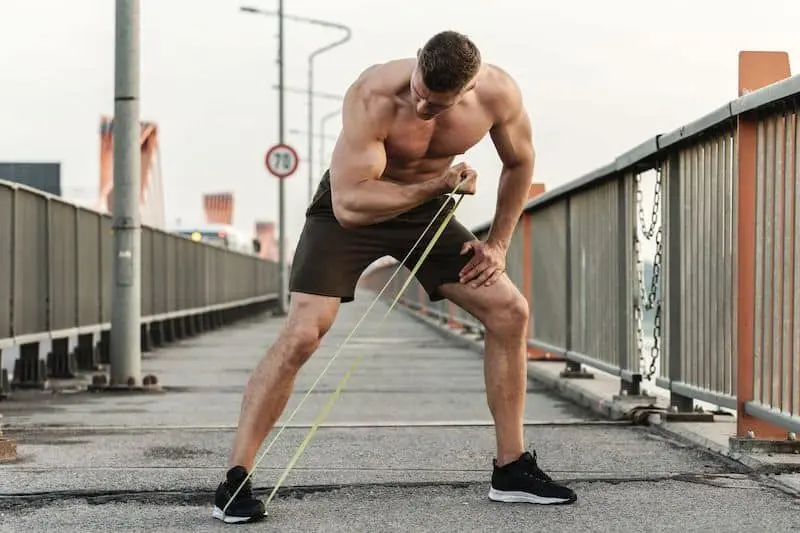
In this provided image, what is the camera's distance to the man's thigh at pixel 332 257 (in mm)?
4996

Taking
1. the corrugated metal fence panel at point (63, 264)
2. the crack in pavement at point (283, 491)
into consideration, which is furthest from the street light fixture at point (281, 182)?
the crack in pavement at point (283, 491)

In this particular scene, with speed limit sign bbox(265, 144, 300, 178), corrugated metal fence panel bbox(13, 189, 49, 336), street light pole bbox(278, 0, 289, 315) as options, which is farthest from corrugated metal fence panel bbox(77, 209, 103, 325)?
street light pole bbox(278, 0, 289, 315)

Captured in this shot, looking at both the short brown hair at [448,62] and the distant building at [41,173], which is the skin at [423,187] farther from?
the distant building at [41,173]

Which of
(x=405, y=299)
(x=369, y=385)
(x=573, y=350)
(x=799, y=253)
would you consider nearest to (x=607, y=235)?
(x=573, y=350)

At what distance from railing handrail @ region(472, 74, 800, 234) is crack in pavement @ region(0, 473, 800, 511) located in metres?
1.56

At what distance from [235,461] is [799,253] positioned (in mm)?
2436

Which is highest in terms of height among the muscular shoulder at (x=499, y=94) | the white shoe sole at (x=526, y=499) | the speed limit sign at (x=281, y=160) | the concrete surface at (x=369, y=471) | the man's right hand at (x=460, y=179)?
the speed limit sign at (x=281, y=160)

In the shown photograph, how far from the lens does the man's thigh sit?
4996mm

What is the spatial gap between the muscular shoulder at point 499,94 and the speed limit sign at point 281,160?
25800mm

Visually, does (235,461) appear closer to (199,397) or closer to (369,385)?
(199,397)

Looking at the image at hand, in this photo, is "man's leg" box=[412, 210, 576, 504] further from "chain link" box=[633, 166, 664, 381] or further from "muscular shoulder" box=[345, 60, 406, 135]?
"chain link" box=[633, 166, 664, 381]

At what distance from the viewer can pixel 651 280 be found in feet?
26.8

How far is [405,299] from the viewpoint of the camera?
36.0 m

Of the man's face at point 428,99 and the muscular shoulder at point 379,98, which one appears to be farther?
the muscular shoulder at point 379,98
